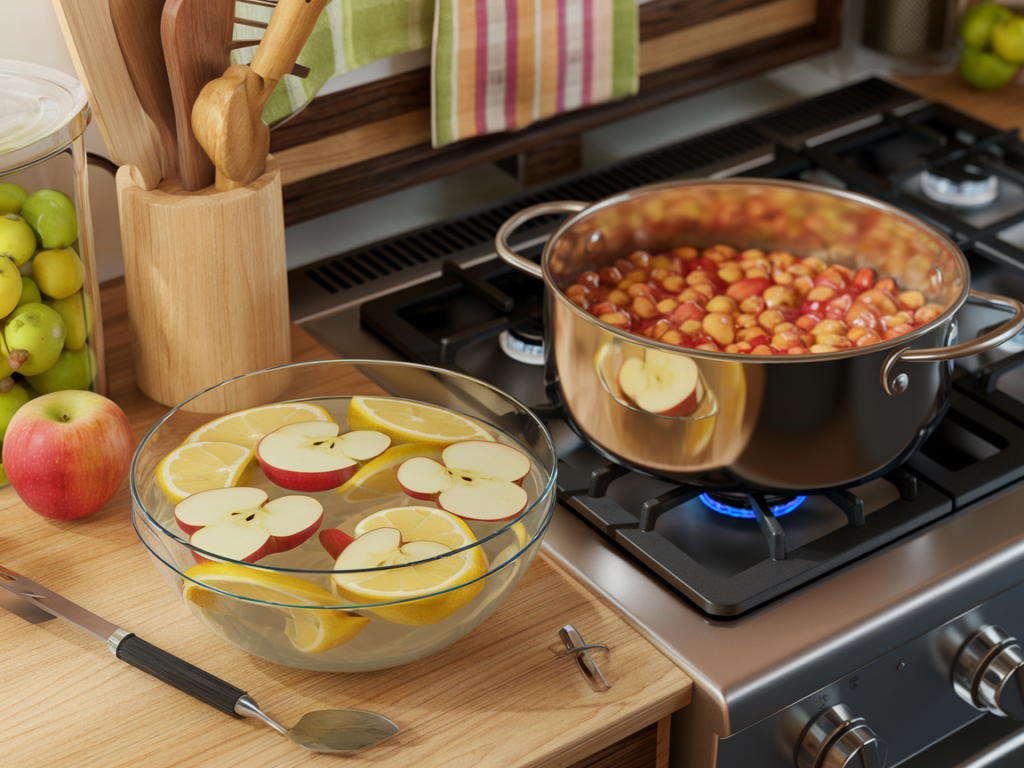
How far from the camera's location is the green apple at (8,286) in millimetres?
828

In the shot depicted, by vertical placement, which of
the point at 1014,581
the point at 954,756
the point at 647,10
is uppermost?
the point at 647,10

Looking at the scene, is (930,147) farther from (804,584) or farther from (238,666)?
(238,666)

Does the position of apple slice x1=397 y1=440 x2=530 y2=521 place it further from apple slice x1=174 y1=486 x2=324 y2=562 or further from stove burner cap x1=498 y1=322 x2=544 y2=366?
stove burner cap x1=498 y1=322 x2=544 y2=366

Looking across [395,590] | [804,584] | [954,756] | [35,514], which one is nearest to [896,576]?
[804,584]

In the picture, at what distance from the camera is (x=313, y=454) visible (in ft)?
2.67

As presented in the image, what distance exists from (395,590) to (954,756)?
0.55 m

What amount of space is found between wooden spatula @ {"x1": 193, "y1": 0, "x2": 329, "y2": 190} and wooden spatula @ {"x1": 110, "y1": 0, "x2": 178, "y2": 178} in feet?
0.16

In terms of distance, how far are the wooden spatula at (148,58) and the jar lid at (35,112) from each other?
47mm

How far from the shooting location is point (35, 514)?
0.87 metres

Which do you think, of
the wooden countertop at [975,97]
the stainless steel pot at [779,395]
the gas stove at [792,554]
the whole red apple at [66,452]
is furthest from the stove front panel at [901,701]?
the wooden countertop at [975,97]

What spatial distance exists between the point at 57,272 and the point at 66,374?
85mm

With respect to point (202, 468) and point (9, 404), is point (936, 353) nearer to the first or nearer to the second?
point (202, 468)

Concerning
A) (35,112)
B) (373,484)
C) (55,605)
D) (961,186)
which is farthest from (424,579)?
(961,186)

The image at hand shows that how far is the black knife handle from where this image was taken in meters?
0.70
